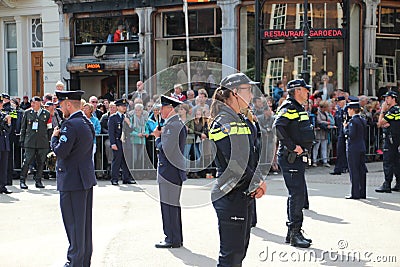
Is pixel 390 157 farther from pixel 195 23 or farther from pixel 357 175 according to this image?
pixel 195 23

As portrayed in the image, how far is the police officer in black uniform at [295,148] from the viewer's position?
28.6ft

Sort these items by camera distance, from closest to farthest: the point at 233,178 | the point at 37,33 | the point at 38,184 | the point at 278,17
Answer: the point at 233,178 < the point at 38,184 < the point at 278,17 < the point at 37,33

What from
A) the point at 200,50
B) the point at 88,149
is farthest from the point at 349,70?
the point at 88,149

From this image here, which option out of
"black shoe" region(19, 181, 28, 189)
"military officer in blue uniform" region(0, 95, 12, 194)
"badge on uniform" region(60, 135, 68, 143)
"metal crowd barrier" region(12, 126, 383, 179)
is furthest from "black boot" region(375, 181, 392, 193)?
"badge on uniform" region(60, 135, 68, 143)

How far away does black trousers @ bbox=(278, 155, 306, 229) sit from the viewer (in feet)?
28.5

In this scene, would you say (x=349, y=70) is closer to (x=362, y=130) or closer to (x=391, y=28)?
(x=391, y=28)

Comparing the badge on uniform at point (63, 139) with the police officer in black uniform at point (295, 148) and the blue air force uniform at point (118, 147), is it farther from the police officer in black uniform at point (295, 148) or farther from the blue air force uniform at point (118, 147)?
the blue air force uniform at point (118, 147)

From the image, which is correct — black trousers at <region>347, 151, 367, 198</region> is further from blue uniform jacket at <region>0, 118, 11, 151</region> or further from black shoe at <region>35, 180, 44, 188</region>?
blue uniform jacket at <region>0, 118, 11, 151</region>

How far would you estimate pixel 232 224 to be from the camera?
6062 millimetres

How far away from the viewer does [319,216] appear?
35.6 feet

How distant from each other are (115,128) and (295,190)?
783 centimetres

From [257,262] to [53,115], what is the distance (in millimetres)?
8832

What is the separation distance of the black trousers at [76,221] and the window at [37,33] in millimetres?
21577

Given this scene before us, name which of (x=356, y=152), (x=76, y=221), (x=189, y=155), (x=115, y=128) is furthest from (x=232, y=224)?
(x=115, y=128)
